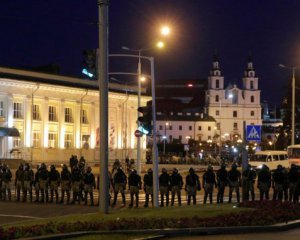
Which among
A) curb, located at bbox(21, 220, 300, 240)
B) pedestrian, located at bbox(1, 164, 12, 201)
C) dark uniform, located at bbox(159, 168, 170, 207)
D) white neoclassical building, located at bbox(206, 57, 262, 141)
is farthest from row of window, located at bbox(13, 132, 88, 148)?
white neoclassical building, located at bbox(206, 57, 262, 141)

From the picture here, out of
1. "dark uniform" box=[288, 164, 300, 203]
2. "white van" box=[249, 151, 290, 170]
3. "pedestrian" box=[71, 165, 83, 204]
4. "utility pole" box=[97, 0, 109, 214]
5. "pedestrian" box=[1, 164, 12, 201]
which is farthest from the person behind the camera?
"white van" box=[249, 151, 290, 170]

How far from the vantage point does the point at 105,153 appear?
18.9 metres

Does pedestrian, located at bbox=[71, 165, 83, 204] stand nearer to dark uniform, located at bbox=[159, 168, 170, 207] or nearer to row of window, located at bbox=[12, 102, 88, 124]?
dark uniform, located at bbox=[159, 168, 170, 207]

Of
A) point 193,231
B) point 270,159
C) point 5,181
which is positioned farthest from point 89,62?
point 270,159

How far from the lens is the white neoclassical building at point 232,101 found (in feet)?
541

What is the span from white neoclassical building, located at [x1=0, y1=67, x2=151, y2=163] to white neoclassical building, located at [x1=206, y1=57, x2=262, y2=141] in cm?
6602

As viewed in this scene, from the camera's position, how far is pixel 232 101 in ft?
544

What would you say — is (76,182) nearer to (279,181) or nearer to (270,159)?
(279,181)

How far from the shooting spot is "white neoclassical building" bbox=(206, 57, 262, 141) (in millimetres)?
164875

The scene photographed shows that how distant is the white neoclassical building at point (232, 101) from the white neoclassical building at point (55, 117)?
66024mm

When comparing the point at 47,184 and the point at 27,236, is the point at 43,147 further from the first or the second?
the point at 27,236

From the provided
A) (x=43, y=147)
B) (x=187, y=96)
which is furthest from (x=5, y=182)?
(x=187, y=96)

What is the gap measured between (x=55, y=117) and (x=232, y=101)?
82.8 metres

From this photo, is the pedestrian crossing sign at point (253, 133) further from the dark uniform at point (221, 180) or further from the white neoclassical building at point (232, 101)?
the white neoclassical building at point (232, 101)
